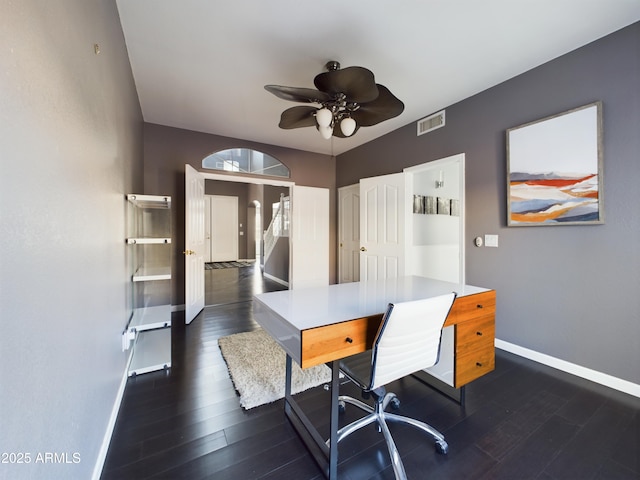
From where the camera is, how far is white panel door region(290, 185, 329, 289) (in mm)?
4617

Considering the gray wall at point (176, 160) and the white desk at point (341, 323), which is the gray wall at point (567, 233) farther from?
the gray wall at point (176, 160)

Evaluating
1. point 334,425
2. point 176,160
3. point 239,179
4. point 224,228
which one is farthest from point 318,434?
point 224,228

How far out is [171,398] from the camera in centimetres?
187

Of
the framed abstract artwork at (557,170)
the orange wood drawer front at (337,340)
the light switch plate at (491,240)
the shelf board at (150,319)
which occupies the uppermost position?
the framed abstract artwork at (557,170)

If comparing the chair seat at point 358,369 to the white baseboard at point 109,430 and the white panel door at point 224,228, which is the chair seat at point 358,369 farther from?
the white panel door at point 224,228

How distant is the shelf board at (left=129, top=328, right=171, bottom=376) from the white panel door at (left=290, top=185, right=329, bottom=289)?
88.7 inches

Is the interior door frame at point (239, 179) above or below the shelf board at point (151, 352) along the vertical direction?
above

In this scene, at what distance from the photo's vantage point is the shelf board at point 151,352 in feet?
7.27

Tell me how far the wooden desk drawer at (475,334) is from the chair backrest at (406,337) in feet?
1.22

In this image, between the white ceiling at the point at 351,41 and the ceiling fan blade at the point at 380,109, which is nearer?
the white ceiling at the point at 351,41

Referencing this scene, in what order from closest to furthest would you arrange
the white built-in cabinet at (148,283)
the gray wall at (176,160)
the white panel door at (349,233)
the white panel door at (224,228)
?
the white built-in cabinet at (148,283) < the gray wall at (176,160) < the white panel door at (349,233) < the white panel door at (224,228)

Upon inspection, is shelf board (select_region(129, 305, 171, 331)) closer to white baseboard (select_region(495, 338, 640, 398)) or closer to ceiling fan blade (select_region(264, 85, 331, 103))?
ceiling fan blade (select_region(264, 85, 331, 103))

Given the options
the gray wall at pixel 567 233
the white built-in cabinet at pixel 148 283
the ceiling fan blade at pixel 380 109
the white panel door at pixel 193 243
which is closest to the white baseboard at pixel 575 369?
the gray wall at pixel 567 233

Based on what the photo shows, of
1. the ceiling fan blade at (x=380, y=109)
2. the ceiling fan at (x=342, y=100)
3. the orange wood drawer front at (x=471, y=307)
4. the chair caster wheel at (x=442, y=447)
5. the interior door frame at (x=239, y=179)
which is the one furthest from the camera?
the interior door frame at (x=239, y=179)
